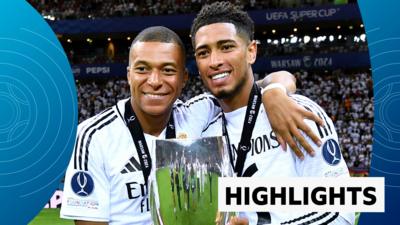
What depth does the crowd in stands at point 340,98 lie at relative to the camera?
65.6ft

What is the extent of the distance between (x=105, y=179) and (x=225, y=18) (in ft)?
3.51

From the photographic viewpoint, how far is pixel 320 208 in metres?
2.38

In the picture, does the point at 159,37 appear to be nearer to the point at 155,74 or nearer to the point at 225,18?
the point at 155,74

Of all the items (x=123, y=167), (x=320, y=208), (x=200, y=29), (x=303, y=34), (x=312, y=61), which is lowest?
(x=320, y=208)

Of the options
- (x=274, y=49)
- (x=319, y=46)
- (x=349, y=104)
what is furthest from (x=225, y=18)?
(x=274, y=49)

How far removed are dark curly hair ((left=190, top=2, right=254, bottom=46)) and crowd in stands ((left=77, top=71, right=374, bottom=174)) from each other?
13530mm

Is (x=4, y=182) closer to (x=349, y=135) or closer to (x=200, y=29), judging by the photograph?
(x=200, y=29)

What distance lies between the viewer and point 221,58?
2.82 metres

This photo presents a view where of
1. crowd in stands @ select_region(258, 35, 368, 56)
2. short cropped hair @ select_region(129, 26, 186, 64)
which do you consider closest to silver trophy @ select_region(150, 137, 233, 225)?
short cropped hair @ select_region(129, 26, 186, 64)

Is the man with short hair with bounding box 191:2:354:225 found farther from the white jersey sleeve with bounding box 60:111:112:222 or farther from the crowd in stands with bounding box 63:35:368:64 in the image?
the crowd in stands with bounding box 63:35:368:64

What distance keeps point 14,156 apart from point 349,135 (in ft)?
56.1

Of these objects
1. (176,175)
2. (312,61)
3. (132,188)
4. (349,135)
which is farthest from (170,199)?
(312,61)

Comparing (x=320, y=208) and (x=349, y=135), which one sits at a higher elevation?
(x=349, y=135)

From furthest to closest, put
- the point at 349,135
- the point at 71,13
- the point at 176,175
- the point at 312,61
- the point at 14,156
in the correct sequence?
the point at 71,13 → the point at 312,61 → the point at 349,135 → the point at 14,156 → the point at 176,175
